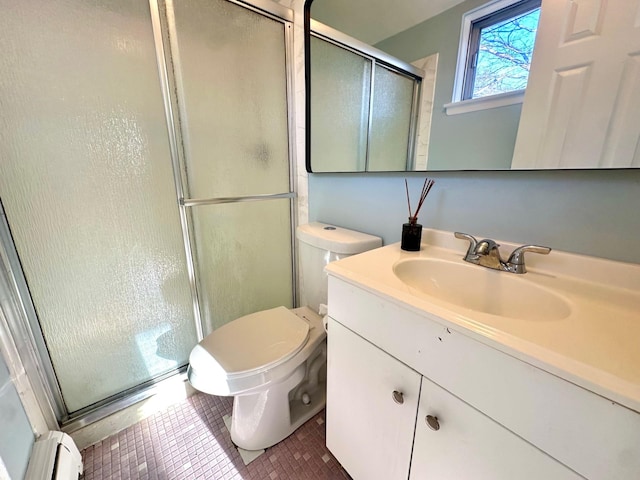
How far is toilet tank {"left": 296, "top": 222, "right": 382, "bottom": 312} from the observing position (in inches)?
40.9

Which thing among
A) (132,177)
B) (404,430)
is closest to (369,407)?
(404,430)

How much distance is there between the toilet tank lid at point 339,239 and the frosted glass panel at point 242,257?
1.13 ft

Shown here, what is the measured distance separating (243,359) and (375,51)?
1.30 metres

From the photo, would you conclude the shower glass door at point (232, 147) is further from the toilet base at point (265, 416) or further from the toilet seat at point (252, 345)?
the toilet base at point (265, 416)

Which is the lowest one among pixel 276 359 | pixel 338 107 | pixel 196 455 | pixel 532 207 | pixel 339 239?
pixel 196 455

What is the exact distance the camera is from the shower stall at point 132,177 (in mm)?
867

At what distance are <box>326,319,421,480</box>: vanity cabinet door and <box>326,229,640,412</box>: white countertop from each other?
185 mm

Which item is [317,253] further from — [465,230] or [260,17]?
[260,17]

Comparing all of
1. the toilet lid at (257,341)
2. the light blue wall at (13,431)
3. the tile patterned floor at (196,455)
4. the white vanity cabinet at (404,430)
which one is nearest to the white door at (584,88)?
the white vanity cabinet at (404,430)

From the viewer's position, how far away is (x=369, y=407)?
74 centimetres

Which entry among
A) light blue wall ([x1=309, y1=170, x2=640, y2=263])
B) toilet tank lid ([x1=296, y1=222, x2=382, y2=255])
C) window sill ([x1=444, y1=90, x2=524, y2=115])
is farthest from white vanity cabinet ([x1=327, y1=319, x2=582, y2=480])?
window sill ([x1=444, y1=90, x2=524, y2=115])

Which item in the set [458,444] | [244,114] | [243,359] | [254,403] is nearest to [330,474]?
[254,403]

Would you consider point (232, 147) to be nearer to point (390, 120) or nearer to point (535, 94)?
point (390, 120)

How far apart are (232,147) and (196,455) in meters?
1.37
